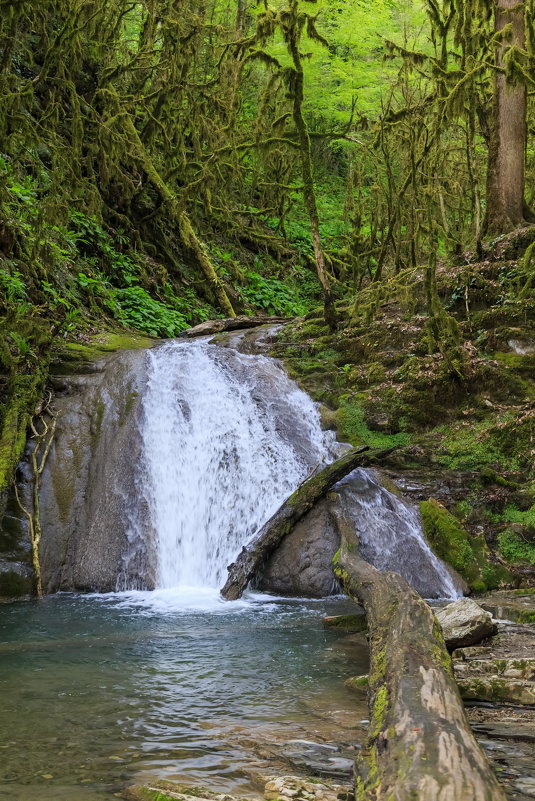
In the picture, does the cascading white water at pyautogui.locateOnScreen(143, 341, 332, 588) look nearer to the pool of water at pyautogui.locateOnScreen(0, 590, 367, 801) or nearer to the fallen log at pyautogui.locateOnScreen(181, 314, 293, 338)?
the pool of water at pyautogui.locateOnScreen(0, 590, 367, 801)

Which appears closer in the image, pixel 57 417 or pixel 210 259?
pixel 57 417

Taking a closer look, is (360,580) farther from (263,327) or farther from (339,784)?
(263,327)

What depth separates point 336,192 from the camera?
22.1 meters

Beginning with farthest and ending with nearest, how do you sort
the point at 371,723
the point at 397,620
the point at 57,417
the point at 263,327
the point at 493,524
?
1. the point at 263,327
2. the point at 57,417
3. the point at 493,524
4. the point at 397,620
5. the point at 371,723

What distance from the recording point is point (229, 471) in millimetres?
8531

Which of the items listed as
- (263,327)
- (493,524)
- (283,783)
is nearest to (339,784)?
(283,783)

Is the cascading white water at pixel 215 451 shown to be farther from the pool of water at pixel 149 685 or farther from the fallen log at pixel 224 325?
the fallen log at pixel 224 325

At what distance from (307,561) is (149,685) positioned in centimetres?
Result: 341

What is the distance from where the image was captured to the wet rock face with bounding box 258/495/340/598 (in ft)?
23.1

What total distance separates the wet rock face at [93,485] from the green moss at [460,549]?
3.35 metres

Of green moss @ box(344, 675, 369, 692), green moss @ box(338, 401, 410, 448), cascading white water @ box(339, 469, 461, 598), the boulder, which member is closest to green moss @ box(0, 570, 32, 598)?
cascading white water @ box(339, 469, 461, 598)

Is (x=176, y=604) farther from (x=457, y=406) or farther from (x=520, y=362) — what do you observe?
(x=520, y=362)

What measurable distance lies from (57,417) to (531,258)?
22.8 feet

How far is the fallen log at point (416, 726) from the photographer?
5.94 ft
